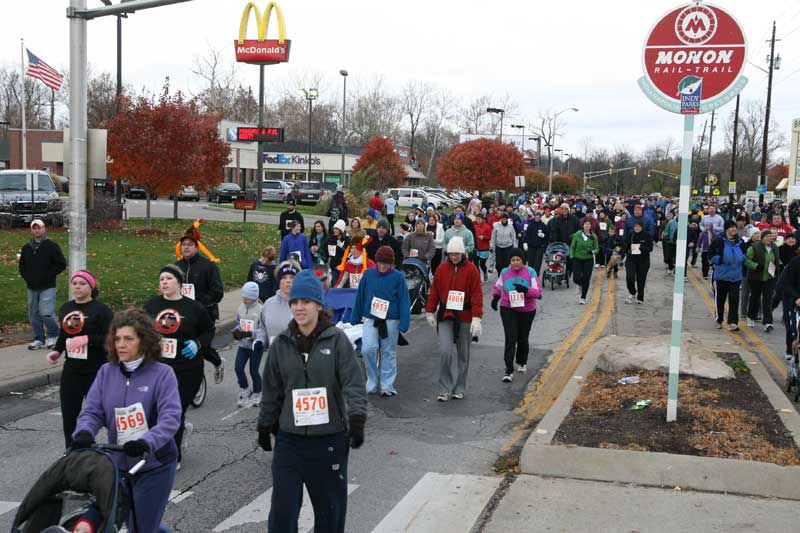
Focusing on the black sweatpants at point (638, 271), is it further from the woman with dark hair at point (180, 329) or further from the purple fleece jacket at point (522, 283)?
the woman with dark hair at point (180, 329)

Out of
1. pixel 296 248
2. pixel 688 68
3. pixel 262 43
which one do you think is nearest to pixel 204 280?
pixel 688 68

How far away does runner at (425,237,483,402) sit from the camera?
921cm

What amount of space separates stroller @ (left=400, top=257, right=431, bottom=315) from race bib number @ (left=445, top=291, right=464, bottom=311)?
16.5ft

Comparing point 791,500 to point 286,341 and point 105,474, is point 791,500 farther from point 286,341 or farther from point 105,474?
point 105,474

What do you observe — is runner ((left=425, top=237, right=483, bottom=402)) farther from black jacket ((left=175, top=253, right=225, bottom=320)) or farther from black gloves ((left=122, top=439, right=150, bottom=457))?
black gloves ((left=122, top=439, right=150, bottom=457))

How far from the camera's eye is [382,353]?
31.7ft

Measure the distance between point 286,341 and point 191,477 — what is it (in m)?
2.73

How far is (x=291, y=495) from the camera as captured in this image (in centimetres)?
446

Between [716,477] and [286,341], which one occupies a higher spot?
[286,341]

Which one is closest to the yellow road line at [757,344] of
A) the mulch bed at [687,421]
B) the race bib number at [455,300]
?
the mulch bed at [687,421]

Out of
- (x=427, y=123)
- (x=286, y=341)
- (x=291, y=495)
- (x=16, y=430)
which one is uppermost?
(x=427, y=123)

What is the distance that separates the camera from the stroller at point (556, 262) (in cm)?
1938

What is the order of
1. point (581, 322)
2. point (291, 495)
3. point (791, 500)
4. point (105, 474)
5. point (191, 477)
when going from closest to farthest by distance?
point (105, 474) → point (291, 495) → point (791, 500) → point (191, 477) → point (581, 322)

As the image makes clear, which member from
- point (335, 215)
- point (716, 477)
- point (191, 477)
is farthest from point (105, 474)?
point (335, 215)
